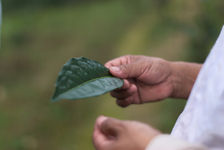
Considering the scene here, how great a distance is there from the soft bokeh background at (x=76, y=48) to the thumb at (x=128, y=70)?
2.97ft

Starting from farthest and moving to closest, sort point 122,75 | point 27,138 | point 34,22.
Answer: point 34,22, point 27,138, point 122,75

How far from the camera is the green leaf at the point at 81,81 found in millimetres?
551

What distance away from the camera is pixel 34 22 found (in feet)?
10.8

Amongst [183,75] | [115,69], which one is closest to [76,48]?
[183,75]

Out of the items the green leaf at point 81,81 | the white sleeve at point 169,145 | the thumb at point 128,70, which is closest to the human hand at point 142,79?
the thumb at point 128,70

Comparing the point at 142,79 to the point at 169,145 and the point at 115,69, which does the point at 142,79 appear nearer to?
the point at 115,69

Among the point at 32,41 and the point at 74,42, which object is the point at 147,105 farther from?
the point at 32,41

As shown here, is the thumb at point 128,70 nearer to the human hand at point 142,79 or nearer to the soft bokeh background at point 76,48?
the human hand at point 142,79

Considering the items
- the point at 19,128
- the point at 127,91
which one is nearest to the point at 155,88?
the point at 127,91

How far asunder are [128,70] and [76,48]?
206 centimetres

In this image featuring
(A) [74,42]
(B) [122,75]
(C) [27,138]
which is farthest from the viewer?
(A) [74,42]

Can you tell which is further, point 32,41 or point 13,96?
point 32,41

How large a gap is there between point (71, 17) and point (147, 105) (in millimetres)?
1491

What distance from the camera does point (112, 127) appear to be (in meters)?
0.60
